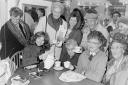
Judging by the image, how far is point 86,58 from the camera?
1697mm

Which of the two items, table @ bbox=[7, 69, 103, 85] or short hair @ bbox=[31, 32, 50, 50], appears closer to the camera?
table @ bbox=[7, 69, 103, 85]

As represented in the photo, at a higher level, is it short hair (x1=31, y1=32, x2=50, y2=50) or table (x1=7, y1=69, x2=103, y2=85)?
short hair (x1=31, y1=32, x2=50, y2=50)

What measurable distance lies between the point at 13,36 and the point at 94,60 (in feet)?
4.35

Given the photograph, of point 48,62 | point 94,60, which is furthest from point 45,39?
point 94,60

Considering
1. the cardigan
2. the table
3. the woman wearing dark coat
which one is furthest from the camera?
the woman wearing dark coat

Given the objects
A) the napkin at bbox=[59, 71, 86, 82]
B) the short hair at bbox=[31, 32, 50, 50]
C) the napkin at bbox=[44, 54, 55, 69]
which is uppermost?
the short hair at bbox=[31, 32, 50, 50]

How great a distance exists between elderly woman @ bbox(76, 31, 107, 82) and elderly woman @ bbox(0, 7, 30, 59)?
1.13m

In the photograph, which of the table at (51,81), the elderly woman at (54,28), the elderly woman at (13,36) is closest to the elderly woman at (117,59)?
the table at (51,81)

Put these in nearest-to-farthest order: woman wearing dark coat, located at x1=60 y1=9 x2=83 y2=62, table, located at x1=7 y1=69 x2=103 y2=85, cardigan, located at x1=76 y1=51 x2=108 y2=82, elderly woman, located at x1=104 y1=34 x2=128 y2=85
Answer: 1. table, located at x1=7 y1=69 x2=103 y2=85
2. elderly woman, located at x1=104 y1=34 x2=128 y2=85
3. cardigan, located at x1=76 y1=51 x2=108 y2=82
4. woman wearing dark coat, located at x1=60 y1=9 x2=83 y2=62

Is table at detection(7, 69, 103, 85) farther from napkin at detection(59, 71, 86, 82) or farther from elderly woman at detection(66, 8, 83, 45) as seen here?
elderly woman at detection(66, 8, 83, 45)

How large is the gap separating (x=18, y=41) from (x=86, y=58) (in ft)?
4.00

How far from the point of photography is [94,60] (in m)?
1.64

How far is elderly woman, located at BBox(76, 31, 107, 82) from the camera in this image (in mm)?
1585

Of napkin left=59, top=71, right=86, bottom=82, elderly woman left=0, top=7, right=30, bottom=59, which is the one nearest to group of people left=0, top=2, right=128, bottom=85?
elderly woman left=0, top=7, right=30, bottom=59
